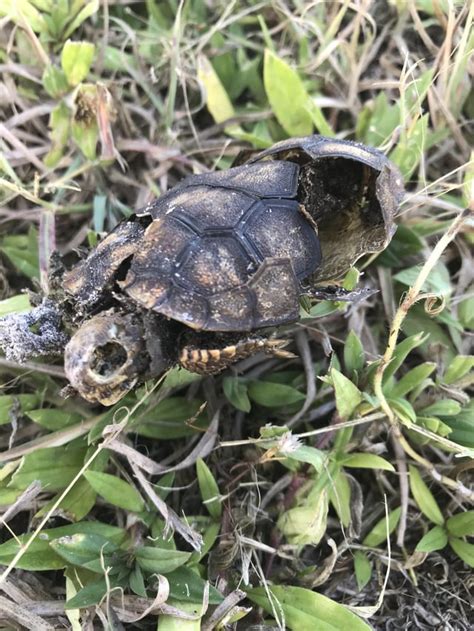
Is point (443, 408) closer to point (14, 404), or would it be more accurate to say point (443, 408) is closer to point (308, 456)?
point (308, 456)

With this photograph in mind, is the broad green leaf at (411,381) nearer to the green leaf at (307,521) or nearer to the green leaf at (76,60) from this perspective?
the green leaf at (307,521)

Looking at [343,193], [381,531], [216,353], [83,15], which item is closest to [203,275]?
[216,353]

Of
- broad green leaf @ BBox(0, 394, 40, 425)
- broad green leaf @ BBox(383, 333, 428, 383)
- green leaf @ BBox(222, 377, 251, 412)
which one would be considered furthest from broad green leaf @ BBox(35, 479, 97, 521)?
broad green leaf @ BBox(383, 333, 428, 383)

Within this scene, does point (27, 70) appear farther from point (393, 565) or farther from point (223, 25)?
point (393, 565)

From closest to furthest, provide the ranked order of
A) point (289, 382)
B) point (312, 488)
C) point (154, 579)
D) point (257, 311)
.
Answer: point (257, 311) < point (154, 579) < point (312, 488) < point (289, 382)

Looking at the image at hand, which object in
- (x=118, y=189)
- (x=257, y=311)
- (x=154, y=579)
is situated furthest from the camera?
(x=118, y=189)

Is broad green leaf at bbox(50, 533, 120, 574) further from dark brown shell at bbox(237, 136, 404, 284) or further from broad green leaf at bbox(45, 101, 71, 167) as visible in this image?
broad green leaf at bbox(45, 101, 71, 167)

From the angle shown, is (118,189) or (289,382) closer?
(289,382)

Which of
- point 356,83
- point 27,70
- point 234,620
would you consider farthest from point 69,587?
point 356,83
